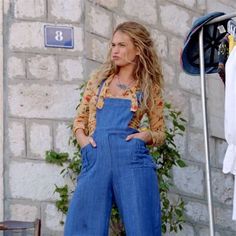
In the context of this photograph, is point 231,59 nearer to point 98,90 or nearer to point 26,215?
point 98,90

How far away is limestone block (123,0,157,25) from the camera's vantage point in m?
6.67

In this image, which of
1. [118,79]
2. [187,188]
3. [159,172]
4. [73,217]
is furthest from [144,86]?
[187,188]

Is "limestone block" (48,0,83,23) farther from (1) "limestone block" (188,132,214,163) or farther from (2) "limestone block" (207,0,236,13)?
(2) "limestone block" (207,0,236,13)

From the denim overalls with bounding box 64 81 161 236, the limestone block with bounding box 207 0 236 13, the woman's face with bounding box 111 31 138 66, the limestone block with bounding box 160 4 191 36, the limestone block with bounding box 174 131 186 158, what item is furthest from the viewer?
the limestone block with bounding box 207 0 236 13

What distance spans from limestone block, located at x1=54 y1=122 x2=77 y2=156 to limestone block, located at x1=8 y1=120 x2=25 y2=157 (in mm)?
226

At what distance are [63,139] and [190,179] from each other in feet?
4.04

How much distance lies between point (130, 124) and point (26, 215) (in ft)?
4.73

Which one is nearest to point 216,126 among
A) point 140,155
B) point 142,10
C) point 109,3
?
point 142,10

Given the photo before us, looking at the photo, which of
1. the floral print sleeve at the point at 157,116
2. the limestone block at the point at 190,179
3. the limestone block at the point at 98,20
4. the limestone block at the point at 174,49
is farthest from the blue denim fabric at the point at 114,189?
the limestone block at the point at 174,49

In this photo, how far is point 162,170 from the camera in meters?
6.05

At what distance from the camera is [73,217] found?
181 inches

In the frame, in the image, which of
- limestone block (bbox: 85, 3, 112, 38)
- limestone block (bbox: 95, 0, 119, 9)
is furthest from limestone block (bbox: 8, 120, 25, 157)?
limestone block (bbox: 95, 0, 119, 9)

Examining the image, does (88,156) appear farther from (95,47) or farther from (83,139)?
(95,47)

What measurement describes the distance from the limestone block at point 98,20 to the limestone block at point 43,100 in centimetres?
46
